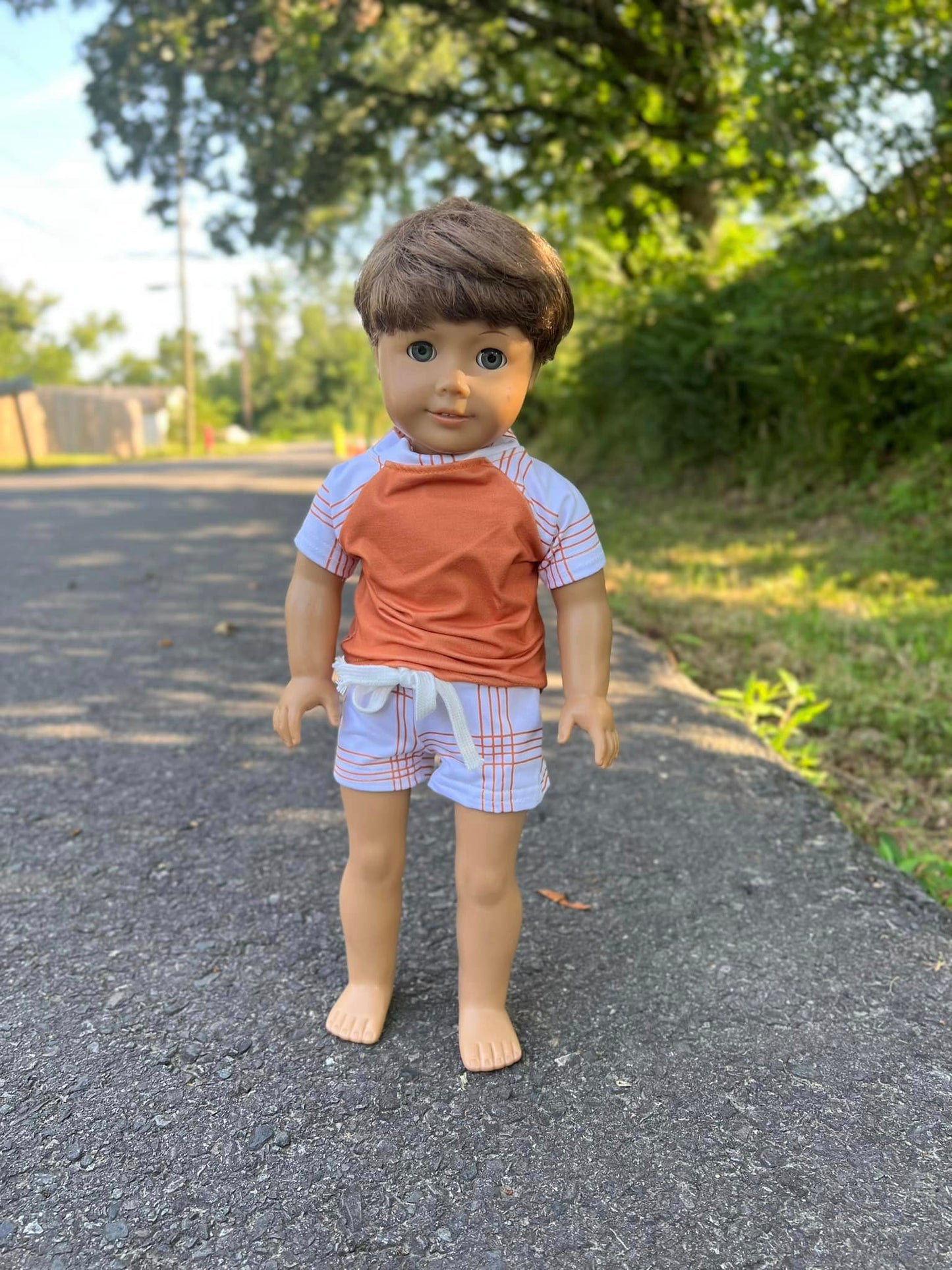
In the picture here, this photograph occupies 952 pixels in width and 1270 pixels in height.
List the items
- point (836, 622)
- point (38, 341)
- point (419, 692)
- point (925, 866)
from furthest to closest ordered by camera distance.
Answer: point (38, 341) < point (836, 622) < point (925, 866) < point (419, 692)

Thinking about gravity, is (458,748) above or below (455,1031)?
above

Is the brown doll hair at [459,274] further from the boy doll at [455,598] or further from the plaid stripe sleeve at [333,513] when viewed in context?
the plaid stripe sleeve at [333,513]

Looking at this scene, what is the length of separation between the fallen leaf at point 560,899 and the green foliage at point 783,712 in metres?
1.08

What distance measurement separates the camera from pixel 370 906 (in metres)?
2.05

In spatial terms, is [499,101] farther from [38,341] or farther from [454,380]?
[38,341]

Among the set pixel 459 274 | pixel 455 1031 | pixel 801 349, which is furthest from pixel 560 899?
pixel 801 349

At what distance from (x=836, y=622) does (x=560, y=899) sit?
263 cm

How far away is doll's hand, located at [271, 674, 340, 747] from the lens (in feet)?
6.77

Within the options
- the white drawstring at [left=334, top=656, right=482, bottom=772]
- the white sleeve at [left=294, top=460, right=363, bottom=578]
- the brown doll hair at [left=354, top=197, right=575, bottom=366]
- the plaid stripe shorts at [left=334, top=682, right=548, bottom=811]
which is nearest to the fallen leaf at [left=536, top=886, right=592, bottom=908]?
the plaid stripe shorts at [left=334, top=682, right=548, bottom=811]

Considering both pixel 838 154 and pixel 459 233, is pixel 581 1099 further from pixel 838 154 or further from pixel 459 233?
pixel 838 154

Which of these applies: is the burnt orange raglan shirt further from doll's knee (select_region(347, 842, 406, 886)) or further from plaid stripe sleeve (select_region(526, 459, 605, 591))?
doll's knee (select_region(347, 842, 406, 886))

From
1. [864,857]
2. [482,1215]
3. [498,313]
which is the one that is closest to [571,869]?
[864,857]

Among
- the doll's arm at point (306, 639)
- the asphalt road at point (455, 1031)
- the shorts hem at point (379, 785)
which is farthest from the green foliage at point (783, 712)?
the doll's arm at point (306, 639)

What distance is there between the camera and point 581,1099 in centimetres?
184
